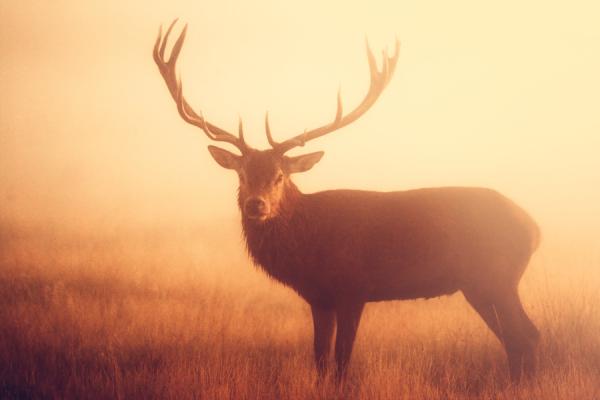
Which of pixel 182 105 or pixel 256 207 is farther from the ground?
pixel 182 105

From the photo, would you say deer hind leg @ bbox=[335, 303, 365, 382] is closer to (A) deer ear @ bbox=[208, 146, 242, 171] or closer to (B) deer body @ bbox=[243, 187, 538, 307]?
(B) deer body @ bbox=[243, 187, 538, 307]

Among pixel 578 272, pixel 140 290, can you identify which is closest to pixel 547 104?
pixel 578 272

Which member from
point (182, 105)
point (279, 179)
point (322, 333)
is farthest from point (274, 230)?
point (182, 105)

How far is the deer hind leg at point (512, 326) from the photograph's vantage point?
12.1 feet

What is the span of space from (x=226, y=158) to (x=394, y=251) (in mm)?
1326

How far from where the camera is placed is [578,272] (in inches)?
239

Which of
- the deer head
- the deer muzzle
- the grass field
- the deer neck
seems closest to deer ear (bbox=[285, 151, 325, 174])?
the deer head

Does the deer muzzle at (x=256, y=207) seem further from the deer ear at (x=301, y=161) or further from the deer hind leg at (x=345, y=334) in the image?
the deer hind leg at (x=345, y=334)

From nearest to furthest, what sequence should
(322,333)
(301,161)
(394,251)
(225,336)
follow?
(322,333) < (394,251) < (301,161) < (225,336)

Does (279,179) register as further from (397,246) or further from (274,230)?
(397,246)

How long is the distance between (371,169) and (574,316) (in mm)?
6965

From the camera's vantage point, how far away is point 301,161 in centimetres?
402

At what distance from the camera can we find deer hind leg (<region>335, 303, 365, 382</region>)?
141 inches

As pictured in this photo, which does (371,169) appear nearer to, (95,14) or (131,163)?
(131,163)
